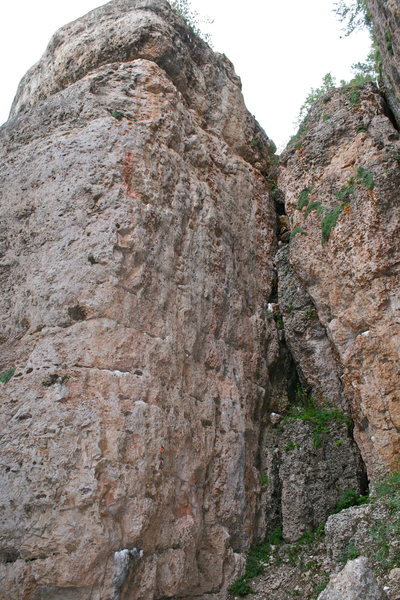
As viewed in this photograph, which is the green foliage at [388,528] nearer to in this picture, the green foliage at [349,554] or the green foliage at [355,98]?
the green foliage at [349,554]

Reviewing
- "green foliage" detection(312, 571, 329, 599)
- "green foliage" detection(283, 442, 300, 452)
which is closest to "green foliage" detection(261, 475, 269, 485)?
"green foliage" detection(283, 442, 300, 452)

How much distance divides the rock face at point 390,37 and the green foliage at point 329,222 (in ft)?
7.88

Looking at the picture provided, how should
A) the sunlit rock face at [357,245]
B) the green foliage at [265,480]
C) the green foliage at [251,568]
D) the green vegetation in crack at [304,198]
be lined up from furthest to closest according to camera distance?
the green vegetation in crack at [304,198] < the green foliage at [265,480] < the sunlit rock face at [357,245] < the green foliage at [251,568]

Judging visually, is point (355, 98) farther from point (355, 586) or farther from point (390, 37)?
point (355, 586)

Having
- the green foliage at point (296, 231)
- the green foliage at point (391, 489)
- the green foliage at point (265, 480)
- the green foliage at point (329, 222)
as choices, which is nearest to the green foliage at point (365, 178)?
the green foliage at point (329, 222)

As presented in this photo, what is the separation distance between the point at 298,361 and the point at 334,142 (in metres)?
4.31

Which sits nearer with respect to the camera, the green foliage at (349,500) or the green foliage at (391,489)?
the green foliage at (391,489)

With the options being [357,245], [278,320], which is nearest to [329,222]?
[357,245]

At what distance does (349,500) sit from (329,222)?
4717 mm

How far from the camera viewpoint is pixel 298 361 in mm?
11164

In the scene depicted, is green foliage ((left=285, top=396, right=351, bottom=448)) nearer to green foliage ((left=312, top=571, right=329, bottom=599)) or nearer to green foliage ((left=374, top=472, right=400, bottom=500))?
green foliage ((left=374, top=472, right=400, bottom=500))

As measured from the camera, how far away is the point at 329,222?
10711 millimetres

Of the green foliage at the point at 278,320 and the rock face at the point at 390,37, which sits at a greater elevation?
the rock face at the point at 390,37

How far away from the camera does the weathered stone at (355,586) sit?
6.22m
